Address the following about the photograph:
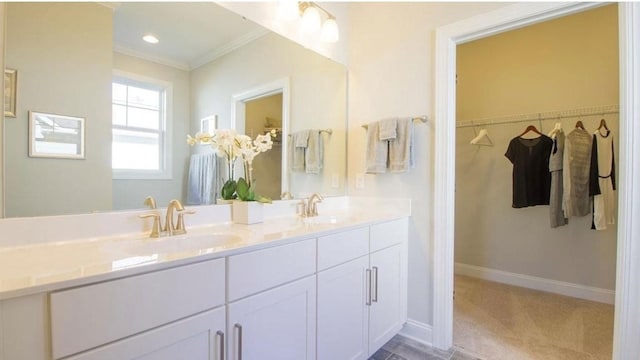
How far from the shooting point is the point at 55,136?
114 cm

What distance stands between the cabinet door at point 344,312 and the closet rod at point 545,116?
7.91 ft

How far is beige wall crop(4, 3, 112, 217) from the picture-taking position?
1.07 m

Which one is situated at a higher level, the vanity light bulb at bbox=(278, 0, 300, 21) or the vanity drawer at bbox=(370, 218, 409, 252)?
the vanity light bulb at bbox=(278, 0, 300, 21)

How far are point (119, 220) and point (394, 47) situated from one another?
202 cm

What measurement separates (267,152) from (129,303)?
128cm

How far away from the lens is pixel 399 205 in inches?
84.9

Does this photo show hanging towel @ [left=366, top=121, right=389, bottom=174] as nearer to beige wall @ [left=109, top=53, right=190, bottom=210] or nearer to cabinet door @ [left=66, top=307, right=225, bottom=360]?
beige wall @ [left=109, top=53, right=190, bottom=210]

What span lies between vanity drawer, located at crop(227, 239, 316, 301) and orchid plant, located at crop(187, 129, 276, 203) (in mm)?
506

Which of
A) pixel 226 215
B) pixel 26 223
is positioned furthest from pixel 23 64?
pixel 226 215

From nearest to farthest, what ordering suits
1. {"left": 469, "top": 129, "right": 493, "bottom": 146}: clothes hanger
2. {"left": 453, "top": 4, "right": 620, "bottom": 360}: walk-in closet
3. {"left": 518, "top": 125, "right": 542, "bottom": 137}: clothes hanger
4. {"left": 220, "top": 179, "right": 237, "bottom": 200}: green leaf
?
{"left": 220, "top": 179, "right": 237, "bottom": 200}: green leaf
{"left": 453, "top": 4, "right": 620, "bottom": 360}: walk-in closet
{"left": 518, "top": 125, "right": 542, "bottom": 137}: clothes hanger
{"left": 469, "top": 129, "right": 493, "bottom": 146}: clothes hanger

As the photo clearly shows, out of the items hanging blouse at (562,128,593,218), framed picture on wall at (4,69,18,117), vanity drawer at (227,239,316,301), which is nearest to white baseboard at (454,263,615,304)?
hanging blouse at (562,128,593,218)

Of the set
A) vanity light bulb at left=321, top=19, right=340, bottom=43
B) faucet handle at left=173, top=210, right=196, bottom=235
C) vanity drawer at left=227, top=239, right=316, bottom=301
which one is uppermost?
vanity light bulb at left=321, top=19, right=340, bottom=43

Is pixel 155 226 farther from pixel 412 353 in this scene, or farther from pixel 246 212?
pixel 412 353

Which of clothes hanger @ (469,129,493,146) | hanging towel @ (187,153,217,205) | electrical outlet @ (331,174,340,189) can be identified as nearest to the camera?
hanging towel @ (187,153,217,205)
